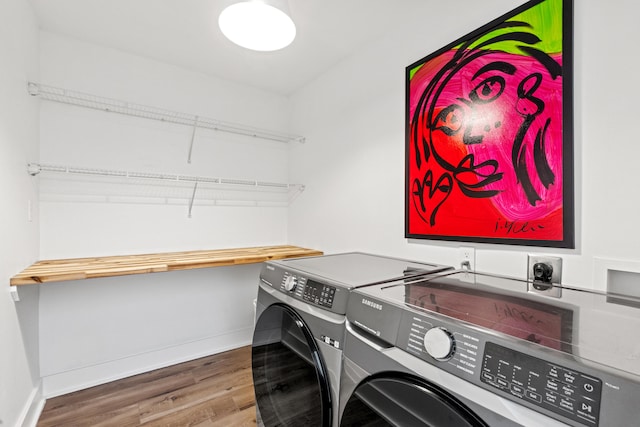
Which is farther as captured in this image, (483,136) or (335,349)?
(483,136)

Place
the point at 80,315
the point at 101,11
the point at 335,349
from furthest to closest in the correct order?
1. the point at 80,315
2. the point at 101,11
3. the point at 335,349

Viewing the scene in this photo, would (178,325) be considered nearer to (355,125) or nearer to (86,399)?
(86,399)

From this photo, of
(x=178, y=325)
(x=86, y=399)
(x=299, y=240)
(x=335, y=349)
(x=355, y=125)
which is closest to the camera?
(x=335, y=349)

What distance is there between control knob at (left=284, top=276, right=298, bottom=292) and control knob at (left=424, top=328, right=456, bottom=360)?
635 mm

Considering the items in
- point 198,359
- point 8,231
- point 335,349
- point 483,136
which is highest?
point 483,136

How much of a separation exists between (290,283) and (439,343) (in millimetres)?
700

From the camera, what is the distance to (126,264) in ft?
5.72

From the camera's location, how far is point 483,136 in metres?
1.34

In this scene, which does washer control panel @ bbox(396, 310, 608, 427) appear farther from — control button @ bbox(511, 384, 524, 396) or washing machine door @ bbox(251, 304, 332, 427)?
washing machine door @ bbox(251, 304, 332, 427)

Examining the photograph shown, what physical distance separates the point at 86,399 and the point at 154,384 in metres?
0.36

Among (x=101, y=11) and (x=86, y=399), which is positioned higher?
(x=101, y=11)

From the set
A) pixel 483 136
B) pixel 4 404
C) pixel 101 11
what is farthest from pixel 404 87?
pixel 4 404

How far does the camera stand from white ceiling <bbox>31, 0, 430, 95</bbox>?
161cm
